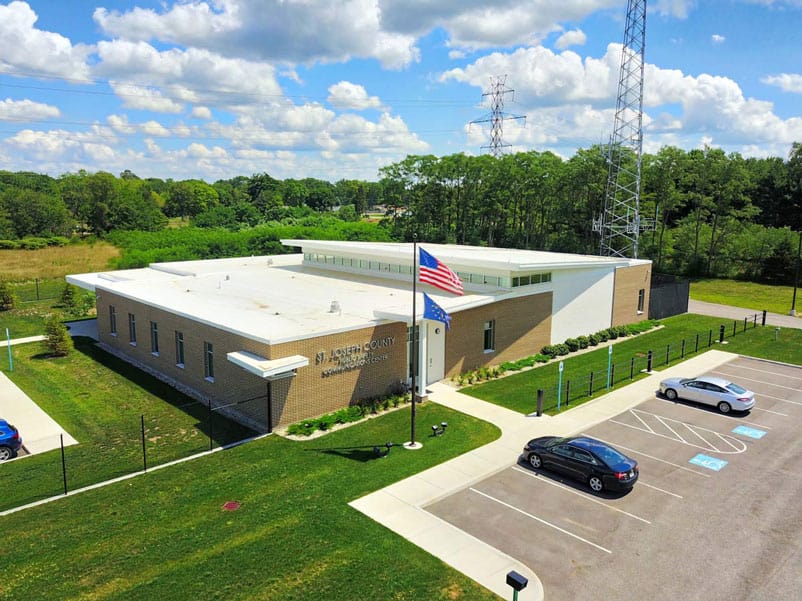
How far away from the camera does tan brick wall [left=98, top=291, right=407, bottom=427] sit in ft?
70.1

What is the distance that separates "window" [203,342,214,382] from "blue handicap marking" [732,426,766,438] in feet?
69.6

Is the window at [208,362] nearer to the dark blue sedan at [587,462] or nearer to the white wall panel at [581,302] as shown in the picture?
the dark blue sedan at [587,462]

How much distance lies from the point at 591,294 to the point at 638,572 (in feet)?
A: 81.7

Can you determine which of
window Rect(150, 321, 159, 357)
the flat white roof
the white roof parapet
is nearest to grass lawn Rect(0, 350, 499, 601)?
the white roof parapet

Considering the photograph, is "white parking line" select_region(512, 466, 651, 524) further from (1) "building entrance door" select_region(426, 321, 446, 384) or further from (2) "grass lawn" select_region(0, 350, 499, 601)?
(1) "building entrance door" select_region(426, 321, 446, 384)

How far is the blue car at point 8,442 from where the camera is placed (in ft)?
62.3

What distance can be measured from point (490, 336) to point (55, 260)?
5947 centimetres

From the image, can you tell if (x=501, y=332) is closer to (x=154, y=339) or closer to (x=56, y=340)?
(x=154, y=339)

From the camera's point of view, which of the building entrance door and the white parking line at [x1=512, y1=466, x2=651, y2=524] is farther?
the building entrance door

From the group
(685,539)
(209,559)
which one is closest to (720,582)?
(685,539)

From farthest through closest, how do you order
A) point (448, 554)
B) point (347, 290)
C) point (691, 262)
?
point (691, 262)
point (347, 290)
point (448, 554)

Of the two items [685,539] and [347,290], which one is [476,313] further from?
[685,539]

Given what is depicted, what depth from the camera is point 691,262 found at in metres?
67.8

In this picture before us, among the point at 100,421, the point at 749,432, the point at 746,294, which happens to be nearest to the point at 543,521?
the point at 749,432
